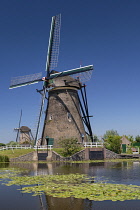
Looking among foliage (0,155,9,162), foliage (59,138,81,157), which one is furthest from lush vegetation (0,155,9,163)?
foliage (59,138,81,157)

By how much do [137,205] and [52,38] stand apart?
35.2m

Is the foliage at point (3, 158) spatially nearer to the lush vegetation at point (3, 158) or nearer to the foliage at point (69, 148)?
the lush vegetation at point (3, 158)

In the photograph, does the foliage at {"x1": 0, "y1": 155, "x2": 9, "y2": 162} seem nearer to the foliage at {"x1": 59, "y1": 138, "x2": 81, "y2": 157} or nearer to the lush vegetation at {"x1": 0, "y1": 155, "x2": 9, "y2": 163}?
the lush vegetation at {"x1": 0, "y1": 155, "x2": 9, "y2": 163}

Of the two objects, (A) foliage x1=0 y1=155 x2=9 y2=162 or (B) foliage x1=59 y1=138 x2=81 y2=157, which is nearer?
(A) foliage x1=0 y1=155 x2=9 y2=162

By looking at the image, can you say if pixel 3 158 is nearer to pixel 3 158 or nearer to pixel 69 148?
pixel 3 158

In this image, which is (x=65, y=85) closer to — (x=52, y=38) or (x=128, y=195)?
(x=52, y=38)

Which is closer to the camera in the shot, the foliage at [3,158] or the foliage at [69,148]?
the foliage at [3,158]

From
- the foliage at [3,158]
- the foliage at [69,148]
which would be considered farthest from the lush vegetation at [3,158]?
the foliage at [69,148]

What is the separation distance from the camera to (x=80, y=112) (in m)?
38.0

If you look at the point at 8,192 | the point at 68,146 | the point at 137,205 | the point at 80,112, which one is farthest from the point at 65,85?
the point at 137,205

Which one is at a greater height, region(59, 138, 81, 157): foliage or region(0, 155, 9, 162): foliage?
region(59, 138, 81, 157): foliage

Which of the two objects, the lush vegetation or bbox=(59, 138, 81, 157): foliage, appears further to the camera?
bbox=(59, 138, 81, 157): foliage

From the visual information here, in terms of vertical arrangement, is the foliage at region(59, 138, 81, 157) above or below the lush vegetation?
above

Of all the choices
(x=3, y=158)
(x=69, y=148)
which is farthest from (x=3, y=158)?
(x=69, y=148)
